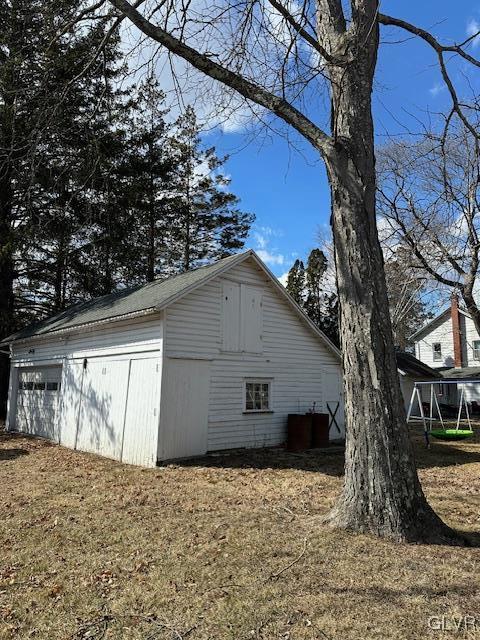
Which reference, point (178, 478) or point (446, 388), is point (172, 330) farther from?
point (446, 388)

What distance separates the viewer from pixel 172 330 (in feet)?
37.0

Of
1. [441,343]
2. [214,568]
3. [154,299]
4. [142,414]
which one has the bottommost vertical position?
[214,568]

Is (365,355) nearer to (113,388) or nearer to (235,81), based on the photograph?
(235,81)

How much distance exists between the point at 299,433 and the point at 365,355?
8.71 meters

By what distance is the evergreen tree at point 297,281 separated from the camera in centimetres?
3453

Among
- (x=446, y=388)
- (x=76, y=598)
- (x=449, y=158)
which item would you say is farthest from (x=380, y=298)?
(x=446, y=388)

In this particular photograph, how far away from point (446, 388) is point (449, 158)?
21.7m

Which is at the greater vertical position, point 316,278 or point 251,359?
point 316,278

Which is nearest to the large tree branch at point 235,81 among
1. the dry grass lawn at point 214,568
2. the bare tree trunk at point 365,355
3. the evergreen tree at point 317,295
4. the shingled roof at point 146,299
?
the bare tree trunk at point 365,355

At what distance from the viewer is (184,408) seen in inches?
448

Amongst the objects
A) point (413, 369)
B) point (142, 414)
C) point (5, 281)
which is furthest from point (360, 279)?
point (413, 369)

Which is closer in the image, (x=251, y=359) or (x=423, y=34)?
(x=423, y=34)

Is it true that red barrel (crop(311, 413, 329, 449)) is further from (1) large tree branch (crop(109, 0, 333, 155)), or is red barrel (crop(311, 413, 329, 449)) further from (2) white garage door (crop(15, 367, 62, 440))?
(1) large tree branch (crop(109, 0, 333, 155))

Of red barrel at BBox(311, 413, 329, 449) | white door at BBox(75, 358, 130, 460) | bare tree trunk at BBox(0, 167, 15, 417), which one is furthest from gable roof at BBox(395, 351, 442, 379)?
bare tree trunk at BBox(0, 167, 15, 417)
